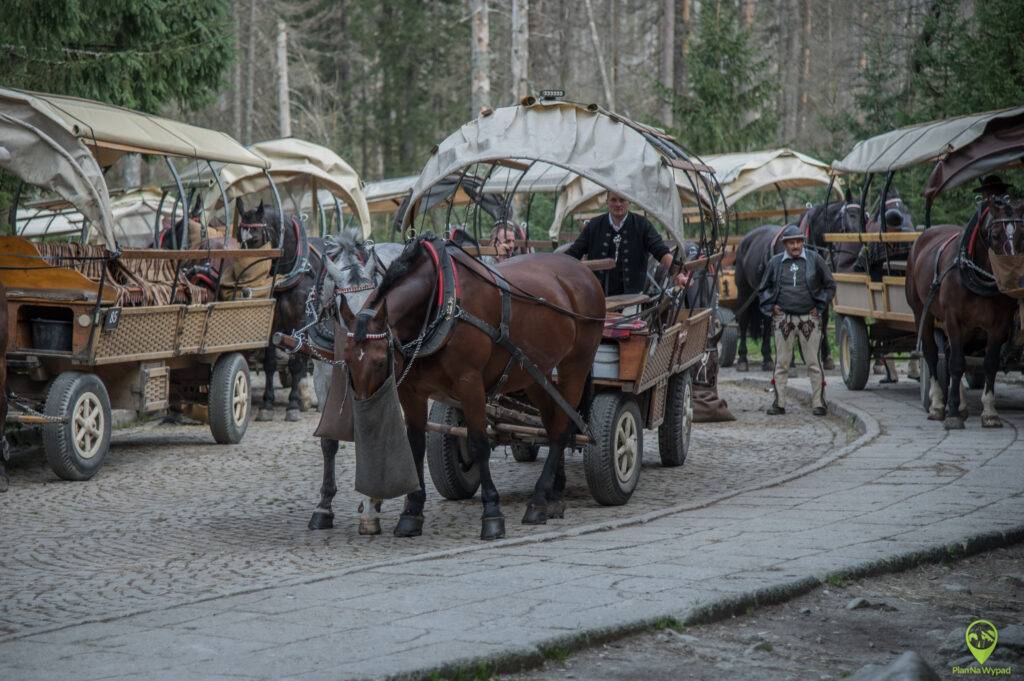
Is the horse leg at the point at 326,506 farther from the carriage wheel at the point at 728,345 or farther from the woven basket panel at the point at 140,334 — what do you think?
the carriage wheel at the point at 728,345

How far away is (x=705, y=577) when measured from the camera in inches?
257

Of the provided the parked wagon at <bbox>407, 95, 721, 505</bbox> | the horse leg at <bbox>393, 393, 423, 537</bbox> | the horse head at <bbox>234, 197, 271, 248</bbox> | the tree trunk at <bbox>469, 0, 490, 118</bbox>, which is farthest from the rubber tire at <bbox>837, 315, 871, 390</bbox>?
the tree trunk at <bbox>469, 0, 490, 118</bbox>

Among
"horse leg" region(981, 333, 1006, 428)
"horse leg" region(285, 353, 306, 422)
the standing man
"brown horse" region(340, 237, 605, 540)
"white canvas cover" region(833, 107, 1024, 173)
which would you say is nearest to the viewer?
"brown horse" region(340, 237, 605, 540)

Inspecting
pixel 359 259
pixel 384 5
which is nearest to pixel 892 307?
pixel 359 259

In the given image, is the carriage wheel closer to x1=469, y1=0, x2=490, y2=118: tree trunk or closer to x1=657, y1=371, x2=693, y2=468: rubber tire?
x1=469, y1=0, x2=490, y2=118: tree trunk

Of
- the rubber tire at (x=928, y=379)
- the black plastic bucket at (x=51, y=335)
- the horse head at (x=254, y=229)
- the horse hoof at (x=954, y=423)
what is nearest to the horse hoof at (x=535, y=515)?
the black plastic bucket at (x=51, y=335)

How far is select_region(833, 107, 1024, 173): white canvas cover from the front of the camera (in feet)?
41.1

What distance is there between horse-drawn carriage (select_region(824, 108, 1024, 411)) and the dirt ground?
19.9ft

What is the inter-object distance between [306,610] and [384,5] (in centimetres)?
3424

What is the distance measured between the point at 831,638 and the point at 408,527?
324 cm

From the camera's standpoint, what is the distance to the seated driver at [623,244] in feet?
33.3

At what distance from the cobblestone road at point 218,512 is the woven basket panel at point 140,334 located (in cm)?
107

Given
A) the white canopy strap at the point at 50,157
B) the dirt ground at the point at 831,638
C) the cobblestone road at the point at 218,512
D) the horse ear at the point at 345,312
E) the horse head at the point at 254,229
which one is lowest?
the cobblestone road at the point at 218,512

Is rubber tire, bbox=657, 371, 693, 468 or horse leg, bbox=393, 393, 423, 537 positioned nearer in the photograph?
horse leg, bbox=393, 393, 423, 537
